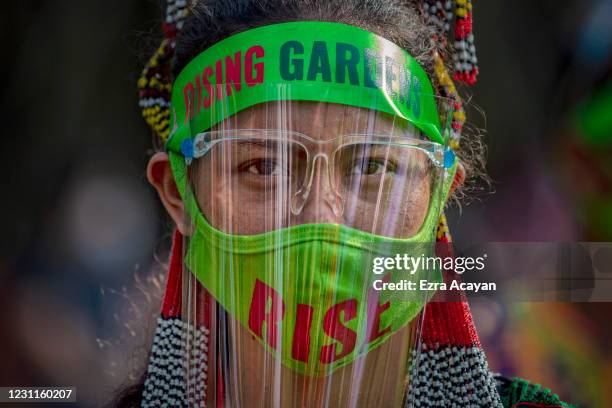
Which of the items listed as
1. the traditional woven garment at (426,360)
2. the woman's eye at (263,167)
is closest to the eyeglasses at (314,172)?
the woman's eye at (263,167)

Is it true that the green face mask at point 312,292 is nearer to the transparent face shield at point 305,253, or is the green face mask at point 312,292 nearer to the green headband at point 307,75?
the transparent face shield at point 305,253

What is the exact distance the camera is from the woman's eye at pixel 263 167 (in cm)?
179

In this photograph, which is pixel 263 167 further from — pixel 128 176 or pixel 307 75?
pixel 128 176

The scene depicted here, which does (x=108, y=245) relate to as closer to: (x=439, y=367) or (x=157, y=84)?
(x=157, y=84)

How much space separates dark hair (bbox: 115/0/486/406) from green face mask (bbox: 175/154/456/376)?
0.65 metres

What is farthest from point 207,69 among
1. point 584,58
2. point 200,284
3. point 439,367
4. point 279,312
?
point 584,58

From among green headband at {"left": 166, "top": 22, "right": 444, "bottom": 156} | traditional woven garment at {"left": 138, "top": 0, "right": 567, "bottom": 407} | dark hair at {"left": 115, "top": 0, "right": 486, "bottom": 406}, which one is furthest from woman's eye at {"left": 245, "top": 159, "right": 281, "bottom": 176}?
dark hair at {"left": 115, "top": 0, "right": 486, "bottom": 406}

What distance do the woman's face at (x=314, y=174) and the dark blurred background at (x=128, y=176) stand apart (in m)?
2.28

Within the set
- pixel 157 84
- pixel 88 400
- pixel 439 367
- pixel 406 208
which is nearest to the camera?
pixel 406 208

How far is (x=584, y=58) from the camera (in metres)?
4.05

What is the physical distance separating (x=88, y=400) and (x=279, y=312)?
8.64 feet

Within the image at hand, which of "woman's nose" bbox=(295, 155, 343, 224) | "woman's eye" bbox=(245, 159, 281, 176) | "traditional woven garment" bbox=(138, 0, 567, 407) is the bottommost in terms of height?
"traditional woven garment" bbox=(138, 0, 567, 407)

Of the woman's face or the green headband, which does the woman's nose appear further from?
the green headband

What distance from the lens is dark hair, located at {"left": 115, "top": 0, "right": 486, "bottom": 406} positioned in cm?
206
